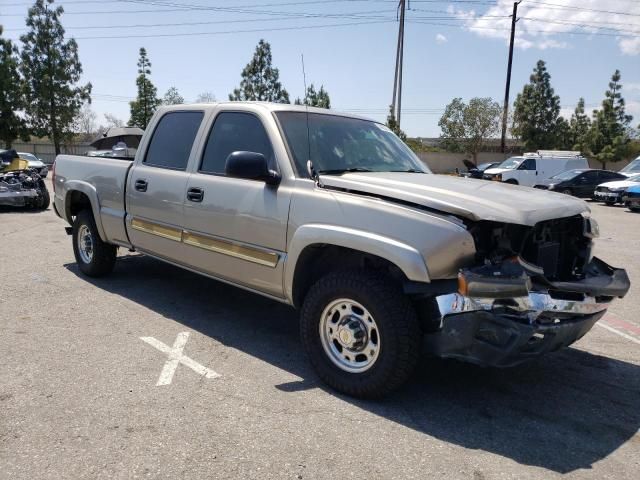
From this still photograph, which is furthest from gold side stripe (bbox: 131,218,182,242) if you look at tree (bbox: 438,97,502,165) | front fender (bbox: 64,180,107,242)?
tree (bbox: 438,97,502,165)

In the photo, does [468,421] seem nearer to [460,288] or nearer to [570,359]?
[460,288]

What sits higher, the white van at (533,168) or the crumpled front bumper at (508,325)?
the crumpled front bumper at (508,325)

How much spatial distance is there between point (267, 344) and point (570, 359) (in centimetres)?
252

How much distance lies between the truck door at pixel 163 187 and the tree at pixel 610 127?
48.2 meters

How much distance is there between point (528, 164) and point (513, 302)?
23.9 metres

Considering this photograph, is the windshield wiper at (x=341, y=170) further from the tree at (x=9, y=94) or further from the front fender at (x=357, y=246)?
the tree at (x=9, y=94)

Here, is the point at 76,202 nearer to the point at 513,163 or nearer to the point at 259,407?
the point at 259,407

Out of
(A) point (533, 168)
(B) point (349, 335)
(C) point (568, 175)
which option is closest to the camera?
(B) point (349, 335)

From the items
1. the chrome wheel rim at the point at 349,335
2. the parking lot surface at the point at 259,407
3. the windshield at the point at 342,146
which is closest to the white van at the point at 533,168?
the parking lot surface at the point at 259,407

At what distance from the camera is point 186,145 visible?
507cm

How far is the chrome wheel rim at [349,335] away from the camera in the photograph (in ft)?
11.6

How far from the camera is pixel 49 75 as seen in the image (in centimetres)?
4097

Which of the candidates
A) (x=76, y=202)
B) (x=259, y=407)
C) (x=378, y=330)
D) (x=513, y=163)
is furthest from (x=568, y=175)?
(x=259, y=407)

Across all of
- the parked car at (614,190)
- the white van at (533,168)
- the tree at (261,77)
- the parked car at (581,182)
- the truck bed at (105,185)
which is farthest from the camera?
the tree at (261,77)
